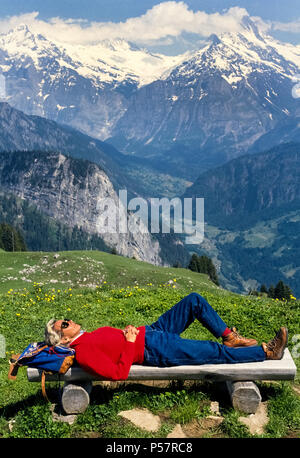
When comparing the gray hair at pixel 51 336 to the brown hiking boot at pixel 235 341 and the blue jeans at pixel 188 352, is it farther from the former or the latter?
the brown hiking boot at pixel 235 341

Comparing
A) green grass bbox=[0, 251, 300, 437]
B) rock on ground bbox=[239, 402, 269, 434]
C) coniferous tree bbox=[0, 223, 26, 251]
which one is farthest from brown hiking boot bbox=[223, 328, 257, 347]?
coniferous tree bbox=[0, 223, 26, 251]

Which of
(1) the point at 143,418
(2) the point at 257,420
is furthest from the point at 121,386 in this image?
(2) the point at 257,420

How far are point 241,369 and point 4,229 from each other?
120 m

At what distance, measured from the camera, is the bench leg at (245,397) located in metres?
8.41

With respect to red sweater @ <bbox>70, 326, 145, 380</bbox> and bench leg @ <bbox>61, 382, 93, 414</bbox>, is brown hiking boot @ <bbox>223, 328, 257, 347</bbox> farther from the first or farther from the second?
bench leg @ <bbox>61, 382, 93, 414</bbox>

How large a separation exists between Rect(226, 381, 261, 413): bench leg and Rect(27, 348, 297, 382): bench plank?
7.3 inches

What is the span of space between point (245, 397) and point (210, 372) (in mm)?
905

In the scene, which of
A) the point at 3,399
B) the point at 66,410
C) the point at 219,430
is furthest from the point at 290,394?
the point at 3,399

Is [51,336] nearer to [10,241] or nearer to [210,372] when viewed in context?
[210,372]

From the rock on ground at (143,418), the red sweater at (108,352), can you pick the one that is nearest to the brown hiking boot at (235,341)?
the red sweater at (108,352)

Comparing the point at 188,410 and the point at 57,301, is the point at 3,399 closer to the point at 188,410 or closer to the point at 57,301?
the point at 188,410

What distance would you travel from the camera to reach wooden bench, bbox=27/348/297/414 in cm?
844

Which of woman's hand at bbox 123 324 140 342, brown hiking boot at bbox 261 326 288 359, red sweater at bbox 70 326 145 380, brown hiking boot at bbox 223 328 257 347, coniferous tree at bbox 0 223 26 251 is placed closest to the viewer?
red sweater at bbox 70 326 145 380

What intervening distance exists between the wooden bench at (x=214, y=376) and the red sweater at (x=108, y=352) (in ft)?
0.97
